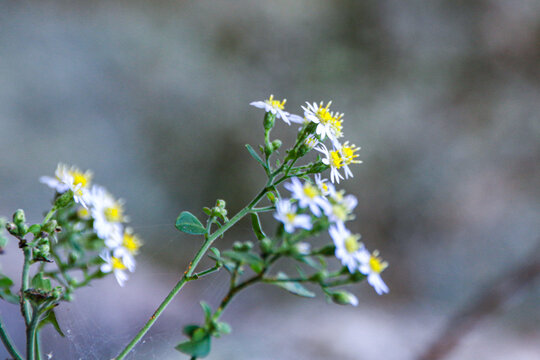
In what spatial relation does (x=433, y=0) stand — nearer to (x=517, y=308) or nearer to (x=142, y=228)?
(x=517, y=308)

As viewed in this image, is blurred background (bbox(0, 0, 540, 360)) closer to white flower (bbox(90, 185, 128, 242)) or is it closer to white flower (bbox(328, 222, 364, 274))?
white flower (bbox(90, 185, 128, 242))

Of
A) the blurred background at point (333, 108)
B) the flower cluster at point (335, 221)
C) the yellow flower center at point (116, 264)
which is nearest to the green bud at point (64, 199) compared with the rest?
the yellow flower center at point (116, 264)

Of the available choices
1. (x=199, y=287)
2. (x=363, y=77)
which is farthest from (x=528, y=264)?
(x=199, y=287)

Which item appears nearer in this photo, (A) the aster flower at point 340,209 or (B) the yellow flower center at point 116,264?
(A) the aster flower at point 340,209

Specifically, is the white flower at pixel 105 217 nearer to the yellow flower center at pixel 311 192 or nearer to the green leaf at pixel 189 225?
the green leaf at pixel 189 225

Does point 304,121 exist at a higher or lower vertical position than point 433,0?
lower
